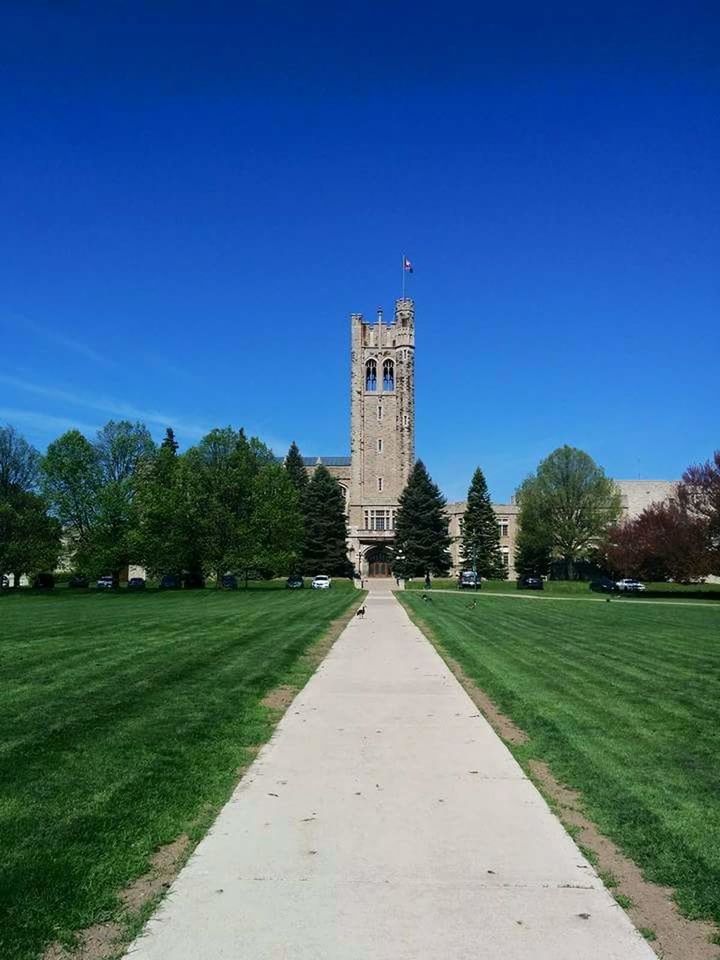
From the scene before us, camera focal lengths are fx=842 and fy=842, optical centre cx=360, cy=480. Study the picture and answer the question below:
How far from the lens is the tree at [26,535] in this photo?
192 ft

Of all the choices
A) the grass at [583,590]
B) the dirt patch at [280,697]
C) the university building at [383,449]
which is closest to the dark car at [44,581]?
the grass at [583,590]

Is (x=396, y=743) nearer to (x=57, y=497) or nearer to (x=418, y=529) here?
(x=57, y=497)

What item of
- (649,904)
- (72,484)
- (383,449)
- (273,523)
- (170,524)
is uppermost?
(383,449)

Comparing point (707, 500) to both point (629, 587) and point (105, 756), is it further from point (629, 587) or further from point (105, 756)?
point (105, 756)

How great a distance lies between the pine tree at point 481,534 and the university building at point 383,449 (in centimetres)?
1224

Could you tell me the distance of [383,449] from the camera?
349 ft

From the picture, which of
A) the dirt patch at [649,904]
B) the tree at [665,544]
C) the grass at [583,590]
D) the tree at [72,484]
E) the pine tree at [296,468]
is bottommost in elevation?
the dirt patch at [649,904]

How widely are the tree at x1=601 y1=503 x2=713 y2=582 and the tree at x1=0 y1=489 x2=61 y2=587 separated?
42569mm

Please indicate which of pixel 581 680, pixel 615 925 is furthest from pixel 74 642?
pixel 615 925

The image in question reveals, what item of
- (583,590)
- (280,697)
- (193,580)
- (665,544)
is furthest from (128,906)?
(583,590)

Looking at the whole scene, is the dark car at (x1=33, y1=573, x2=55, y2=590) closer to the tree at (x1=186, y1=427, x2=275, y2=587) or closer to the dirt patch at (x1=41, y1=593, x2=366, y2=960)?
the tree at (x1=186, y1=427, x2=275, y2=587)

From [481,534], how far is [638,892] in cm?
8634

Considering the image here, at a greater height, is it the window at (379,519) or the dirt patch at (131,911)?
the window at (379,519)

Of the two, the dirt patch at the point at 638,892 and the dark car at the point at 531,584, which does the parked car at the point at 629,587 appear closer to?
the dark car at the point at 531,584
